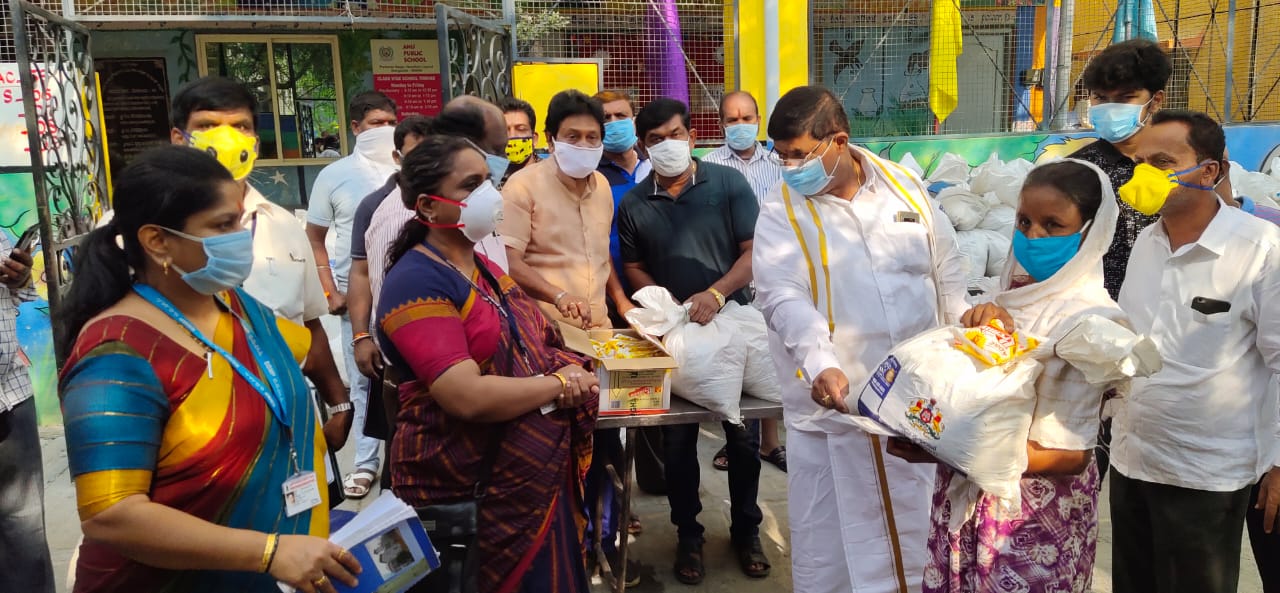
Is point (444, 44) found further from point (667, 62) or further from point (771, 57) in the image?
point (771, 57)

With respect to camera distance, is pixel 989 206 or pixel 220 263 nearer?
pixel 220 263

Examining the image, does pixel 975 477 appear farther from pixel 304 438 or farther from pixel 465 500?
pixel 304 438

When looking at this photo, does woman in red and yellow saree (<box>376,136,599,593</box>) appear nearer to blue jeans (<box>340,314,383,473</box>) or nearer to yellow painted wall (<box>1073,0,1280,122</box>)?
blue jeans (<box>340,314,383,473</box>)

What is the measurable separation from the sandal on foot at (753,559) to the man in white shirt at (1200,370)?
159 cm

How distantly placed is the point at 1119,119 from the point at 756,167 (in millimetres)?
2109

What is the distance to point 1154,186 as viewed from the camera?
252 cm

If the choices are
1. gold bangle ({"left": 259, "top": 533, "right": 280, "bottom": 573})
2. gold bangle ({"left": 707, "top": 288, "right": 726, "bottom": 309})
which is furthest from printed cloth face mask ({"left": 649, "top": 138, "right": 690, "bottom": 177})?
gold bangle ({"left": 259, "top": 533, "right": 280, "bottom": 573})

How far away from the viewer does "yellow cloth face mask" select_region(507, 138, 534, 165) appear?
4.91 metres

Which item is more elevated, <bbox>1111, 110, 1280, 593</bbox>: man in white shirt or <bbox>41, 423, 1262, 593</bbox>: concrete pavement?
<bbox>1111, 110, 1280, 593</bbox>: man in white shirt

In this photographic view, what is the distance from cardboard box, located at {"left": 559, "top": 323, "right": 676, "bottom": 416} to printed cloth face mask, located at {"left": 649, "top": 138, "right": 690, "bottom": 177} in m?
1.09

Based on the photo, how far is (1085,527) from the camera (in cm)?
214

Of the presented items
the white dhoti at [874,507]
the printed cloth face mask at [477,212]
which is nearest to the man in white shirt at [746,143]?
the white dhoti at [874,507]

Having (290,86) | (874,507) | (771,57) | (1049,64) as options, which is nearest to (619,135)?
(874,507)

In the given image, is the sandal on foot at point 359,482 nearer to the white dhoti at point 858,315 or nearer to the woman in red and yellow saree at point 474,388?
the woman in red and yellow saree at point 474,388
